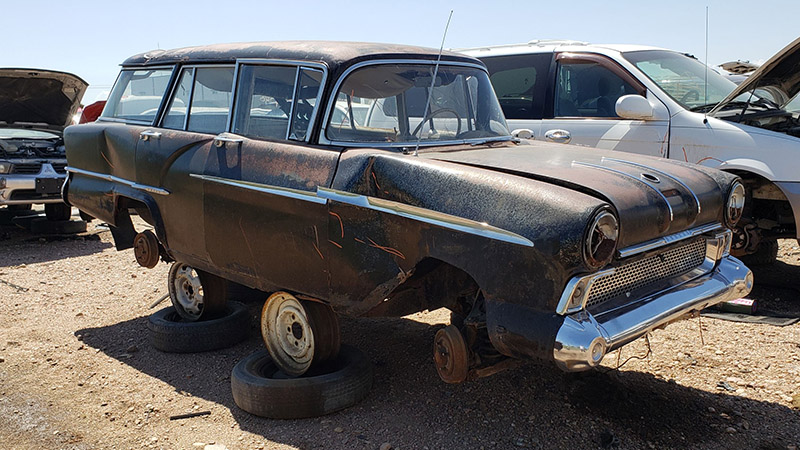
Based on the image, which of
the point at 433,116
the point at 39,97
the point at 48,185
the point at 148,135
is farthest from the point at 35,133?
the point at 433,116

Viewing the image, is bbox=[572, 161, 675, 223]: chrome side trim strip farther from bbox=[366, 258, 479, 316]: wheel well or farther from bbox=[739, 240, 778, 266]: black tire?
bbox=[739, 240, 778, 266]: black tire

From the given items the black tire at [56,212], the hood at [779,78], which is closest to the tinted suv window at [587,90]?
the hood at [779,78]

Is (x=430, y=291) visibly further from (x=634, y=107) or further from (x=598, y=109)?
(x=598, y=109)

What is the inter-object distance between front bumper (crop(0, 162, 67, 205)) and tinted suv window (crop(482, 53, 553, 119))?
5.33m

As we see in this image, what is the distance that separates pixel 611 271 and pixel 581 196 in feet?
1.22

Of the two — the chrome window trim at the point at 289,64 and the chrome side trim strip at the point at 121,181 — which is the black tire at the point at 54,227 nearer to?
the chrome side trim strip at the point at 121,181

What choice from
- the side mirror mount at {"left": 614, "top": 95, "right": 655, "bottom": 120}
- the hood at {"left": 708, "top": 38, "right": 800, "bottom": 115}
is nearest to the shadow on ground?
the side mirror mount at {"left": 614, "top": 95, "right": 655, "bottom": 120}

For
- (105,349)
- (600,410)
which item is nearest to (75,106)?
(105,349)

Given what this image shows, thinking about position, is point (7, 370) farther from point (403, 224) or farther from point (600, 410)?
point (600, 410)

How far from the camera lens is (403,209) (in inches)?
140

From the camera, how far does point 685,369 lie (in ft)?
15.0

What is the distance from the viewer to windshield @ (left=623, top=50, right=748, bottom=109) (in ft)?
21.6

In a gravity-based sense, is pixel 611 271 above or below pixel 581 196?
below

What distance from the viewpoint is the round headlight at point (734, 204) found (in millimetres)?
4000
